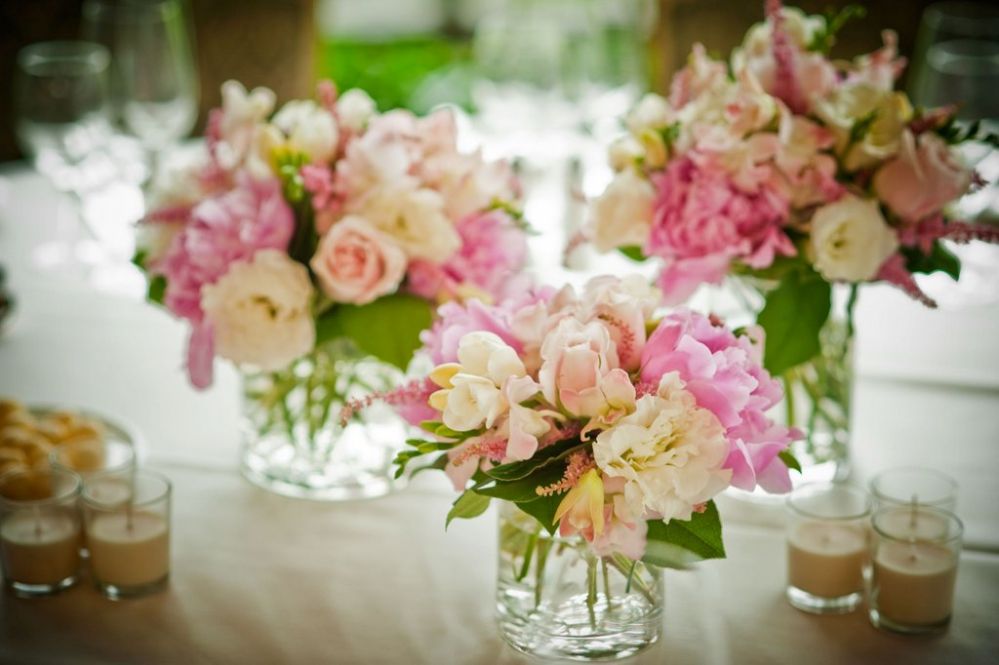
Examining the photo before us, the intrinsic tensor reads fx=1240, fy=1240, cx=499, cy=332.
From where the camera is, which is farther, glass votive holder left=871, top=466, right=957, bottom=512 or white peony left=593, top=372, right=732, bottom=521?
glass votive holder left=871, top=466, right=957, bottom=512

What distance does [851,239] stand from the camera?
110 cm

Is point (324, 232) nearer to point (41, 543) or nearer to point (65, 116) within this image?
point (41, 543)

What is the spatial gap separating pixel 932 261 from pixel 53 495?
87 cm

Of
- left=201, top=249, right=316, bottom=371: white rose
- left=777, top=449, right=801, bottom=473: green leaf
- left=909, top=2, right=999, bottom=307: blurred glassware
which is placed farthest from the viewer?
left=909, top=2, right=999, bottom=307: blurred glassware

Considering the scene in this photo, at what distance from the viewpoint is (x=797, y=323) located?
118 cm

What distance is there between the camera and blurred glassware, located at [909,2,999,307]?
1743 millimetres

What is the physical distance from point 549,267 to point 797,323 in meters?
0.70

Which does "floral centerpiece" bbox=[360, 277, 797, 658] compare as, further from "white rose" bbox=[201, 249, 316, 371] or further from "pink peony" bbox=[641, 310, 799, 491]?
"white rose" bbox=[201, 249, 316, 371]

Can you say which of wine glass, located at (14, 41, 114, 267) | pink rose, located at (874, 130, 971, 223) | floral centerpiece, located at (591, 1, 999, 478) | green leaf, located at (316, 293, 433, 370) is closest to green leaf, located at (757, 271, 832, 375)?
floral centerpiece, located at (591, 1, 999, 478)

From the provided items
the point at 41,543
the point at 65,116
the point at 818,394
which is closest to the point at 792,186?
the point at 818,394

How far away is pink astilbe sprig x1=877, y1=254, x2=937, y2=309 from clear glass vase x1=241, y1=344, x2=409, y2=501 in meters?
0.51

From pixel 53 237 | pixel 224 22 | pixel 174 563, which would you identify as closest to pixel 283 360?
pixel 174 563

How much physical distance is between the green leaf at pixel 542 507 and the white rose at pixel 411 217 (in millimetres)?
343

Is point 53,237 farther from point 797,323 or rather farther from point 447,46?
point 447,46
